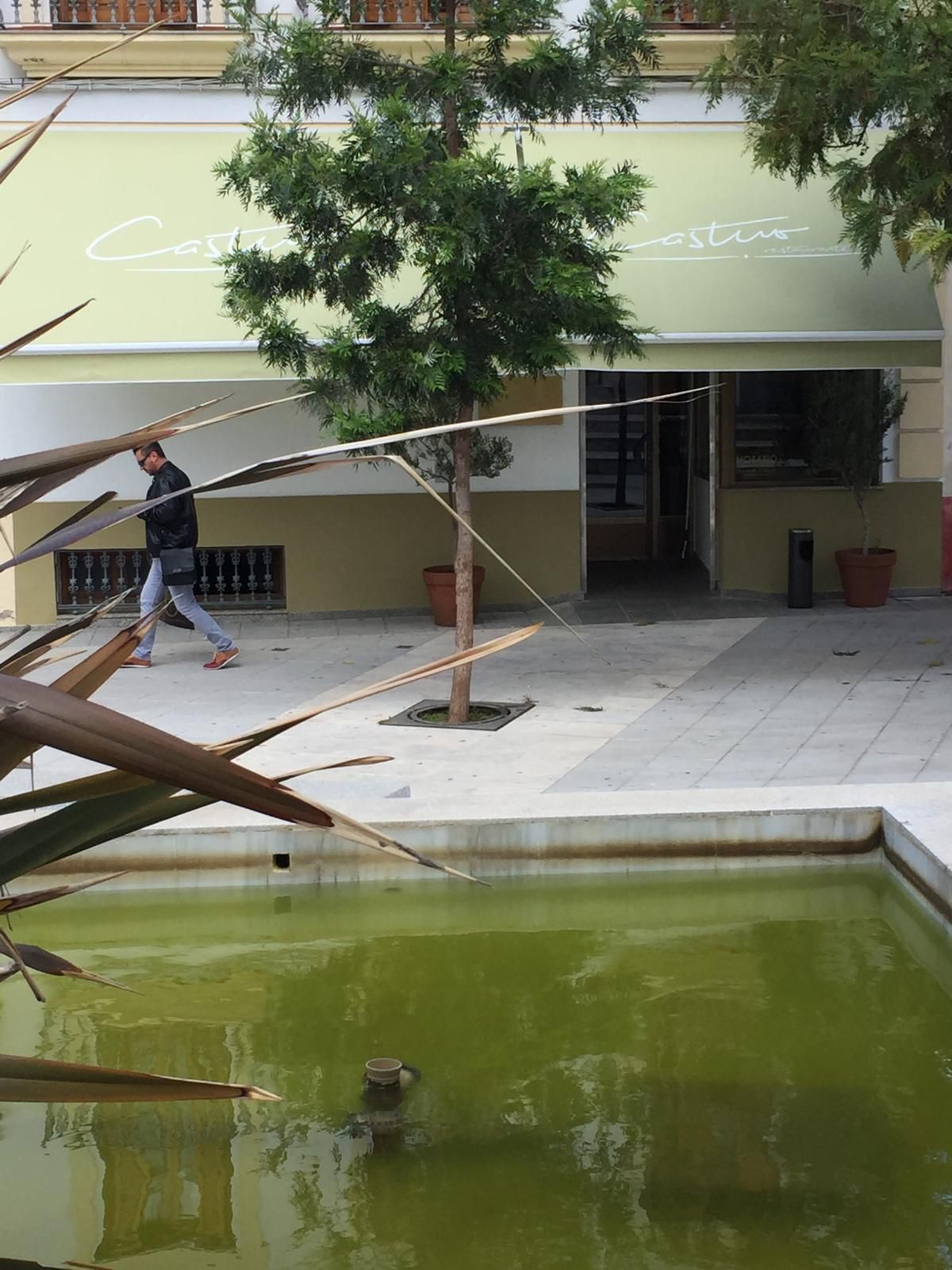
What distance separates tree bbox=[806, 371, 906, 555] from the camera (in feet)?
44.4

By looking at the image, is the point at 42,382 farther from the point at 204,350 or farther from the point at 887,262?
the point at 887,262

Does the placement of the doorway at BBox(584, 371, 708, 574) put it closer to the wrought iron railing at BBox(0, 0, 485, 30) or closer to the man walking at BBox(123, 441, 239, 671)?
the wrought iron railing at BBox(0, 0, 485, 30)

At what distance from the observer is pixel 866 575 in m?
13.8

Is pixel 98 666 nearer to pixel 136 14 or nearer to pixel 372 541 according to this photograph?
pixel 372 541

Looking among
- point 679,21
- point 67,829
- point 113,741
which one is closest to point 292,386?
point 679,21

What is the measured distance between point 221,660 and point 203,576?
241cm

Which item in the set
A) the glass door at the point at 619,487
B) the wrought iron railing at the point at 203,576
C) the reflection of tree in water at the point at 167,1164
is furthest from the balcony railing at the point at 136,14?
the reflection of tree in water at the point at 167,1164

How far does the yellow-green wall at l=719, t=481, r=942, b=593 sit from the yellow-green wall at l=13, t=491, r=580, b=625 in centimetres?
152

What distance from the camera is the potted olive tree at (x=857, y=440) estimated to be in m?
13.5

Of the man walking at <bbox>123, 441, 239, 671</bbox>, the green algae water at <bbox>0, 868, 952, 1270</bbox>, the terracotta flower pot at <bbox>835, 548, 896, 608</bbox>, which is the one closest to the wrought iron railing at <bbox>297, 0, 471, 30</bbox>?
the man walking at <bbox>123, 441, 239, 671</bbox>

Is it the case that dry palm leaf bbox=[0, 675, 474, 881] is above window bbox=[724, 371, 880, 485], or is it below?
above

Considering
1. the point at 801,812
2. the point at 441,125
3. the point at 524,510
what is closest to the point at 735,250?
the point at 524,510

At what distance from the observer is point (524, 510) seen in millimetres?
14219

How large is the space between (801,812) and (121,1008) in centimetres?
312
